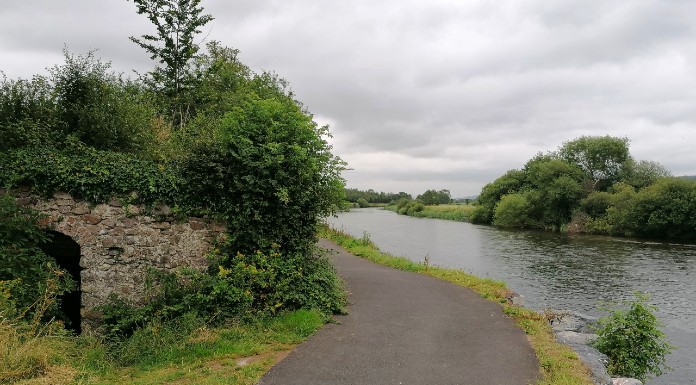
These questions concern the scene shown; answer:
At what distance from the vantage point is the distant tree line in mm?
34406

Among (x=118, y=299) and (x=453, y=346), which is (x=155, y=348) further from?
(x=453, y=346)

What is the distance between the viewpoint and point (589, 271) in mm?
19359

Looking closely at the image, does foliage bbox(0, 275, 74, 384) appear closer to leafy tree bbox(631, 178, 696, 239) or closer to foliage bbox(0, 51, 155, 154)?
foliage bbox(0, 51, 155, 154)

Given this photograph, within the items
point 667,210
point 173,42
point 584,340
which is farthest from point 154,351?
point 667,210

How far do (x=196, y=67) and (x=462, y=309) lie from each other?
61.6ft

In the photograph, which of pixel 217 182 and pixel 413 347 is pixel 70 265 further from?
pixel 413 347

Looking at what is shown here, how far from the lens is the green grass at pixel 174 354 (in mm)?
5395

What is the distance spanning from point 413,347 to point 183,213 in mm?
5056

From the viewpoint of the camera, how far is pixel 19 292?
6980 millimetres

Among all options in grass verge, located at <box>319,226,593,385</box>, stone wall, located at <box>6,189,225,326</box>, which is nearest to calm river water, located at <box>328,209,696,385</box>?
grass verge, located at <box>319,226,593,385</box>

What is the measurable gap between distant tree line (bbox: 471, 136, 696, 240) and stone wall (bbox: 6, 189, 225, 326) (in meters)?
37.3

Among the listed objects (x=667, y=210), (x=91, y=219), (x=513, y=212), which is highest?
(x=667, y=210)

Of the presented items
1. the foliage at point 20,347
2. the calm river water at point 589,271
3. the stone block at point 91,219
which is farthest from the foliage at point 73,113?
the calm river water at point 589,271

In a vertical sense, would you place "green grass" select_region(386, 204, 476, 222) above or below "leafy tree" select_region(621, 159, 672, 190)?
below
